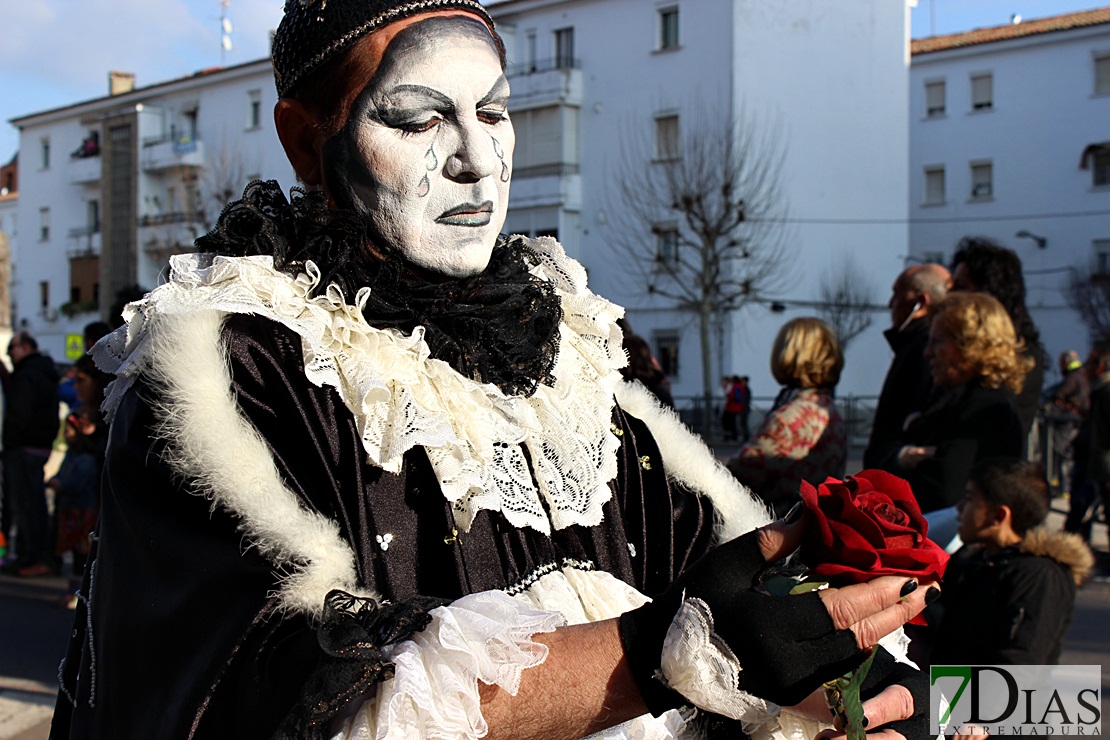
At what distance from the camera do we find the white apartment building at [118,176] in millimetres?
33344

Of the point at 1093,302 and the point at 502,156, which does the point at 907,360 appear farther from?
the point at 1093,302

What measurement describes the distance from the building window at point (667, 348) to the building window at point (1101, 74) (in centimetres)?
1392

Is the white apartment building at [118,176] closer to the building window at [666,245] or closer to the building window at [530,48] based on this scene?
the building window at [530,48]

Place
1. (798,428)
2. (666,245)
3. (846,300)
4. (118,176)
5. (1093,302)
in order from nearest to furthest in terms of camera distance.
Result: (798,428) → (666,245) → (846,300) → (1093,302) → (118,176)

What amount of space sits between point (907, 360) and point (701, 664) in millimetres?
3979

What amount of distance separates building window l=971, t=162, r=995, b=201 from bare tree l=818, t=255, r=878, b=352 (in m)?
5.94

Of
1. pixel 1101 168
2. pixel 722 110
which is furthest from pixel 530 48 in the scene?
pixel 1101 168

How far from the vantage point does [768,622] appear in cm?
122

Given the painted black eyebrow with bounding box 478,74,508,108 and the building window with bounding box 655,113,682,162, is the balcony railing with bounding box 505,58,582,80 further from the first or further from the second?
the painted black eyebrow with bounding box 478,74,508,108

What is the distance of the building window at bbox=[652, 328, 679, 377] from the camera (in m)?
27.4

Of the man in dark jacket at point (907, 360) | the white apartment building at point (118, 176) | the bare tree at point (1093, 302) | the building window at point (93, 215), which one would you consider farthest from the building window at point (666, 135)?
the building window at point (93, 215)

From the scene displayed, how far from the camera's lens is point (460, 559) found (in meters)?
1.54

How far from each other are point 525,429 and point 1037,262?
3227 cm

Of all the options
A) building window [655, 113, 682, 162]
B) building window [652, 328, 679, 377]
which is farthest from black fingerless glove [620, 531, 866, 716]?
building window [652, 328, 679, 377]
